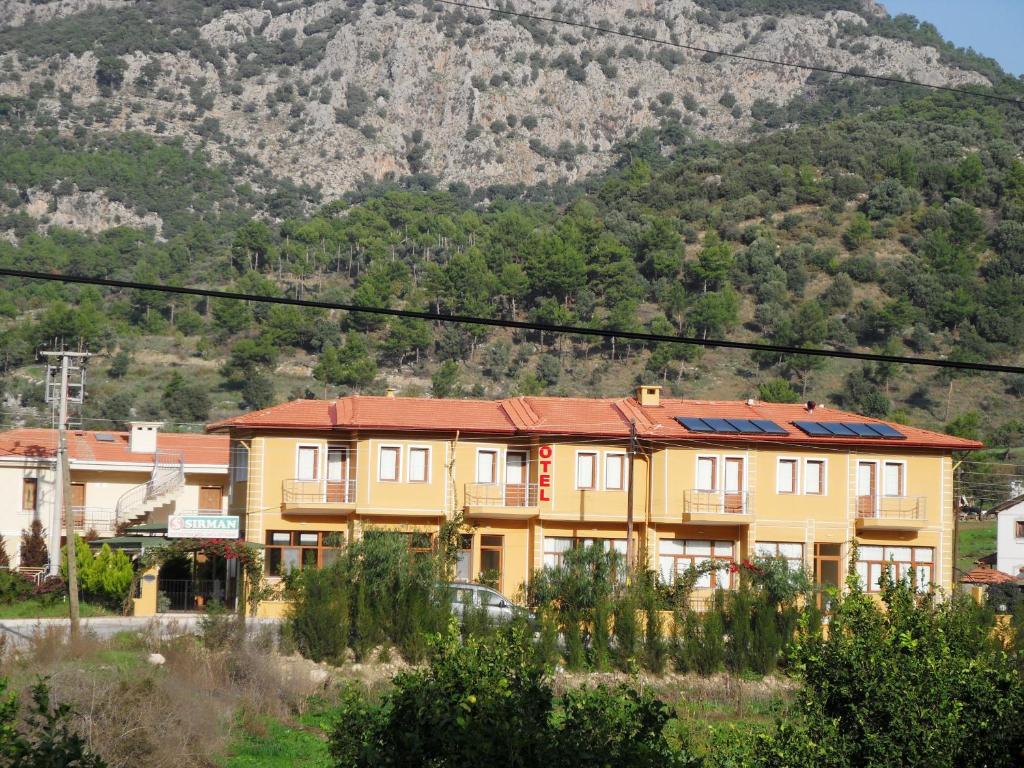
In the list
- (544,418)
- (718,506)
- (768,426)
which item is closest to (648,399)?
(544,418)

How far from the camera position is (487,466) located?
43.4 meters

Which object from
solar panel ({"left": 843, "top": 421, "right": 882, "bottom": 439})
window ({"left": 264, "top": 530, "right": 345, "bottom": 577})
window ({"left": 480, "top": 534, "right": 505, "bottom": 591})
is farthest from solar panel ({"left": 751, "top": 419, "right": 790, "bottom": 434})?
window ({"left": 264, "top": 530, "right": 345, "bottom": 577})

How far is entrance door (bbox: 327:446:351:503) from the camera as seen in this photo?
4256 cm

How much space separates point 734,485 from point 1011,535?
19.9 metres

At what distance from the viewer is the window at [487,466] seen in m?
43.3

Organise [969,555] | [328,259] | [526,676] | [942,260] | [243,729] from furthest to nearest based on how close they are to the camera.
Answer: [328,259] < [942,260] < [969,555] < [243,729] < [526,676]

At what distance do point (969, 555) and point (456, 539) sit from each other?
28494 mm

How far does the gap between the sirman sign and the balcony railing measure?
2.09 metres

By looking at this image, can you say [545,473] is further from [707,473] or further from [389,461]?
[707,473]

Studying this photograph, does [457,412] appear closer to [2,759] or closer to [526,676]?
[526,676]

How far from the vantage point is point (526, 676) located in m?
15.7

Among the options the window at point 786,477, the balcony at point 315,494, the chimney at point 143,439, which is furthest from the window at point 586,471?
the chimney at point 143,439

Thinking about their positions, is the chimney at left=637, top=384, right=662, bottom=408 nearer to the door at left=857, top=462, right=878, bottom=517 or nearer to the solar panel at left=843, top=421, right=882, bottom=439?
the solar panel at left=843, top=421, right=882, bottom=439

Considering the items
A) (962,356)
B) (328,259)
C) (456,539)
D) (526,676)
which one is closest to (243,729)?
(456,539)
